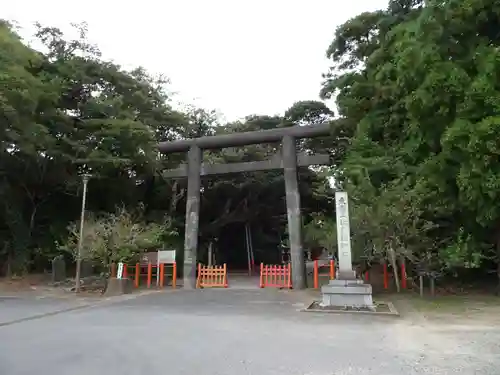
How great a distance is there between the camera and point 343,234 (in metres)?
11.5

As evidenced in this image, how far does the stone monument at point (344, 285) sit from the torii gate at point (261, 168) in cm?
692

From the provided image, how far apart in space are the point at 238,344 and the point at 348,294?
4764mm

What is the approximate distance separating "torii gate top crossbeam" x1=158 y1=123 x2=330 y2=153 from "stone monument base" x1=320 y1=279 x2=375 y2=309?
9.36 meters

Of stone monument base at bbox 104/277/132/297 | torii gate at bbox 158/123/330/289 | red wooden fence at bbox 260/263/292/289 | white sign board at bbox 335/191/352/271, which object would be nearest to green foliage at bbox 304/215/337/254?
torii gate at bbox 158/123/330/289

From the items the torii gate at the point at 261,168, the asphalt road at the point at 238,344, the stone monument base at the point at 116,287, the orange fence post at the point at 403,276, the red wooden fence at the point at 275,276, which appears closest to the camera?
the asphalt road at the point at 238,344

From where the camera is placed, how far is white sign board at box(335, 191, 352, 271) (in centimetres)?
1117

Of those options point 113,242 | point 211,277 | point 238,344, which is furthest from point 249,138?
point 238,344

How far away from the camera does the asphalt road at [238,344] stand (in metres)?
5.27

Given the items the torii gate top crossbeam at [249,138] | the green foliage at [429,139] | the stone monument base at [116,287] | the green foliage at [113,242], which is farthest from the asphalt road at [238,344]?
the torii gate top crossbeam at [249,138]

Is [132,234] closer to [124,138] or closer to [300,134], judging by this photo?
[124,138]

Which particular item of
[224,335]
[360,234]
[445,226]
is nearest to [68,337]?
[224,335]

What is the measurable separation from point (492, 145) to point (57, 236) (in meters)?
19.0

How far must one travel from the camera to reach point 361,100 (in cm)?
1650

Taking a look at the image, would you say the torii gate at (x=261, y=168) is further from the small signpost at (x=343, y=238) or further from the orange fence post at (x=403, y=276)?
the small signpost at (x=343, y=238)
